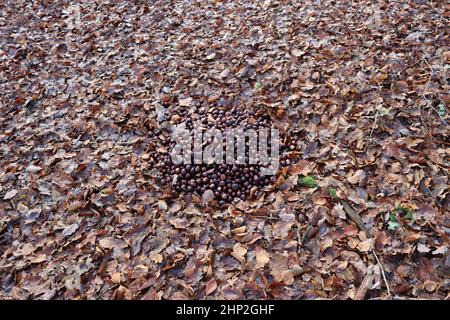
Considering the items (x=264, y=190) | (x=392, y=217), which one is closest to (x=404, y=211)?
(x=392, y=217)

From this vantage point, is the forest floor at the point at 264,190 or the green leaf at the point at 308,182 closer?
the forest floor at the point at 264,190

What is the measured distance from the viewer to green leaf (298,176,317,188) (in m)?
3.55

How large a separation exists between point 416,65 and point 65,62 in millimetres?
4894

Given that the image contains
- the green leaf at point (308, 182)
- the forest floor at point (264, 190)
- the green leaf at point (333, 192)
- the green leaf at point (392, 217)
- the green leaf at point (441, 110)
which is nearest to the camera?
the forest floor at point (264, 190)

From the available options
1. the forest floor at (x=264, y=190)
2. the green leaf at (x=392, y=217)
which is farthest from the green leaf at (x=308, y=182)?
the green leaf at (x=392, y=217)

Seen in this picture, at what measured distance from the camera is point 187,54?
5.39m

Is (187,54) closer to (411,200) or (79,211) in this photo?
(79,211)

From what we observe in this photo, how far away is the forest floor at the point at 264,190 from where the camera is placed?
306cm

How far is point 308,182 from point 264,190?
430 millimetres

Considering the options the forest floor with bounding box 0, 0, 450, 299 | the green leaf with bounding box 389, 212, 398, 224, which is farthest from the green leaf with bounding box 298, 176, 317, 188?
the green leaf with bounding box 389, 212, 398, 224

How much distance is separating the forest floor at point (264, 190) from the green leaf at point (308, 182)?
1cm

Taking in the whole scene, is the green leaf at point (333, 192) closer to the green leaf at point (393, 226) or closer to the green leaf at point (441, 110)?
the green leaf at point (393, 226)

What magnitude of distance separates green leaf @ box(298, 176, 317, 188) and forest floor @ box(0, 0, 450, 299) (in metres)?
Result: 0.01
